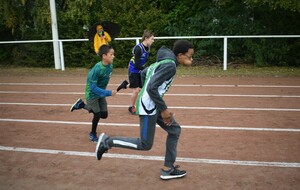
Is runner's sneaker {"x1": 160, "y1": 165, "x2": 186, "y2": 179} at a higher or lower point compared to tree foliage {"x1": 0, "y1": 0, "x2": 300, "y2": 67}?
lower

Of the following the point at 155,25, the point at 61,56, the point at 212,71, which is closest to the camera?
the point at 212,71

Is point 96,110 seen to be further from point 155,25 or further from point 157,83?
point 155,25

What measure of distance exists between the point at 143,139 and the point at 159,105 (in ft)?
1.87

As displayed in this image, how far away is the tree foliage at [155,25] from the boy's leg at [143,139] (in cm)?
1349

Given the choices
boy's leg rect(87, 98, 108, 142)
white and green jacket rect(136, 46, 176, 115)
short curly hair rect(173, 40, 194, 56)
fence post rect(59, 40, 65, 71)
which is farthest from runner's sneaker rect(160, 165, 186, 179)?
fence post rect(59, 40, 65, 71)

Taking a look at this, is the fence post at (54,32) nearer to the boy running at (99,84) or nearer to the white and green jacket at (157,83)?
the boy running at (99,84)

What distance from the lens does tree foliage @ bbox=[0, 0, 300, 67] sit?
1691cm

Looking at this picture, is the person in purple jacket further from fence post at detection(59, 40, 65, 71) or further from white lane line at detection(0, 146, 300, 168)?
fence post at detection(59, 40, 65, 71)

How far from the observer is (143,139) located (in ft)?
14.7

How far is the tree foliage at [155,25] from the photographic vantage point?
16.9 meters

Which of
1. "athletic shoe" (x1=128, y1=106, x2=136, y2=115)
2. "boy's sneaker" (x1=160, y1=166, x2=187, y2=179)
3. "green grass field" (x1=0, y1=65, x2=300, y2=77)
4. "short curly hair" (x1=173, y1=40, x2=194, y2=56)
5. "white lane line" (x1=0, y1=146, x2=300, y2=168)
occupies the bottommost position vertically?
"green grass field" (x1=0, y1=65, x2=300, y2=77)

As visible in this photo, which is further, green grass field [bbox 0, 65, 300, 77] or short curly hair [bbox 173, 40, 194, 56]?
green grass field [bbox 0, 65, 300, 77]

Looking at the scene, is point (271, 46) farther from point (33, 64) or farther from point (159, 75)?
point (159, 75)

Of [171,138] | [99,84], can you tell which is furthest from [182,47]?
[99,84]
